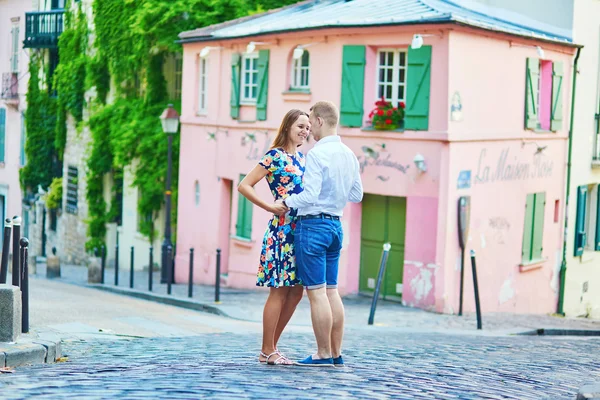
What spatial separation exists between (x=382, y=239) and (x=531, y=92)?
4281 millimetres

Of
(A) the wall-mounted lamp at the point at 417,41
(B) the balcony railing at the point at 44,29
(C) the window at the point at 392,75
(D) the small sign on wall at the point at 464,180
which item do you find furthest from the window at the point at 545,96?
(B) the balcony railing at the point at 44,29

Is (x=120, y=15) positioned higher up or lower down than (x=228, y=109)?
higher up

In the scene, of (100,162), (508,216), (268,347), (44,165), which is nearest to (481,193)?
(508,216)

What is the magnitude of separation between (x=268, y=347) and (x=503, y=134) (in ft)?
40.5

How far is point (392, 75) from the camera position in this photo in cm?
1775

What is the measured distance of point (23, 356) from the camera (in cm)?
736

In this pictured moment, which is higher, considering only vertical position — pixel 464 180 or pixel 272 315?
pixel 464 180

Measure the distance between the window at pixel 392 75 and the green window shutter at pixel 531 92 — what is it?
3.03m

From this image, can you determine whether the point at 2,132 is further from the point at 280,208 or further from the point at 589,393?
the point at 589,393

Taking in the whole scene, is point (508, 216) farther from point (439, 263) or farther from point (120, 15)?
point (120, 15)

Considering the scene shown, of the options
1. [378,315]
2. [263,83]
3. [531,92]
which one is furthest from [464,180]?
[263,83]

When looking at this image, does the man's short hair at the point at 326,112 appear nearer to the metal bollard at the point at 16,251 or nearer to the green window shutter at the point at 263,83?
the metal bollard at the point at 16,251

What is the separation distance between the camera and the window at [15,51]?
124 ft

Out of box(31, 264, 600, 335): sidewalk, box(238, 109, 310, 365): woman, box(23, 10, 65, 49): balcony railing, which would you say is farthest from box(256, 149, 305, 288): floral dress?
box(23, 10, 65, 49): balcony railing
